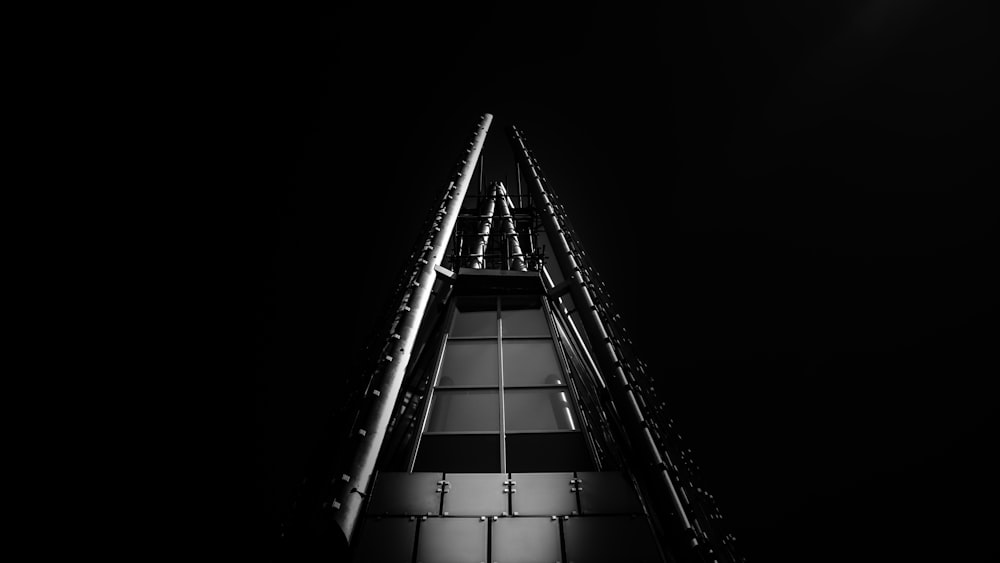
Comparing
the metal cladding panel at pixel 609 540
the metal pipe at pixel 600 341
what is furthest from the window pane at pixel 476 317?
the metal cladding panel at pixel 609 540

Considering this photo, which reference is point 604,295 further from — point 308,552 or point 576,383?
point 308,552

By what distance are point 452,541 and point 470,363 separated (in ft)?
11.4

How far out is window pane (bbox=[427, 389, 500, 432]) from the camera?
7.09 metres

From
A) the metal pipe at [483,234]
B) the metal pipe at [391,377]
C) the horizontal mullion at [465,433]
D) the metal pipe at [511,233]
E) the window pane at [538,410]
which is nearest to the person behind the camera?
the metal pipe at [391,377]

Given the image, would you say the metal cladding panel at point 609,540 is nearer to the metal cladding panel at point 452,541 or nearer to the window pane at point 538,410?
the metal cladding panel at point 452,541

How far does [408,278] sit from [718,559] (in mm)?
5354

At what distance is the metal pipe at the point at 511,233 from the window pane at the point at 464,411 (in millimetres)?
5588

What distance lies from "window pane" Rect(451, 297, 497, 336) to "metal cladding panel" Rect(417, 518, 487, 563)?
13.5 feet

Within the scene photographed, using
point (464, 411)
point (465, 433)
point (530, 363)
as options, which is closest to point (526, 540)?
point (465, 433)

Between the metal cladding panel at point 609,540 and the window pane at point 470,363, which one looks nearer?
the metal cladding panel at point 609,540

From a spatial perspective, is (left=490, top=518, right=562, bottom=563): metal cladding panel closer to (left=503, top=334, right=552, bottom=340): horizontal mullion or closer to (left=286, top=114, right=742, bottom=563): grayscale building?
(left=286, top=114, right=742, bottom=563): grayscale building

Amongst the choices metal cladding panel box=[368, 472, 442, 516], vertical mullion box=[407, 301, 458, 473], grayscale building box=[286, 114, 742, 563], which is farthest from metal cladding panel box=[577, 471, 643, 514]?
vertical mullion box=[407, 301, 458, 473]

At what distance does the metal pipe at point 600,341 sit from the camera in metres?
5.22

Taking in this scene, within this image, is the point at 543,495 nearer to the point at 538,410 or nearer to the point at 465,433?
the point at 465,433
